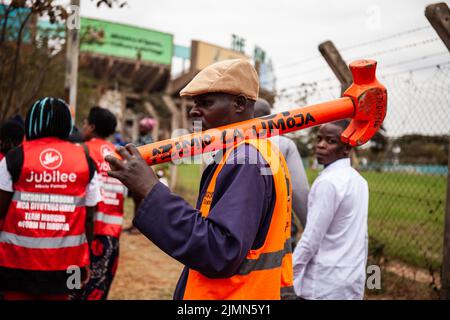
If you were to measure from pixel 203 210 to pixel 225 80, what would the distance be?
45 centimetres

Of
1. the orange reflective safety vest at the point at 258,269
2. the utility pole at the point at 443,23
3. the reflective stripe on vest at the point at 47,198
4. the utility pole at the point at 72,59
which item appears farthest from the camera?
the utility pole at the point at 72,59

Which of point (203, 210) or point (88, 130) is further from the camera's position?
point (88, 130)

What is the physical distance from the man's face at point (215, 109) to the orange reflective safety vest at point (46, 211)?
1600 mm

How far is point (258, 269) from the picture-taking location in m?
1.59

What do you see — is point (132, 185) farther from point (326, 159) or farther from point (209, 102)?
point (326, 159)

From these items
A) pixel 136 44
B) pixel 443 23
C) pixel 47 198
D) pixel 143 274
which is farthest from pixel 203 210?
pixel 136 44

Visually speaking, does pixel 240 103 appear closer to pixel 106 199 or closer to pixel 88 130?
pixel 106 199

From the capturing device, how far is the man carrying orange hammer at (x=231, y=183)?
4.76ft

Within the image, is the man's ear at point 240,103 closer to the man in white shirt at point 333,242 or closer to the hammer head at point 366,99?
the hammer head at point 366,99

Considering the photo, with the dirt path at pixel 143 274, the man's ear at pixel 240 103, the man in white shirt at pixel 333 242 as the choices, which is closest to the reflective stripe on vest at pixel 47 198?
the man in white shirt at pixel 333 242

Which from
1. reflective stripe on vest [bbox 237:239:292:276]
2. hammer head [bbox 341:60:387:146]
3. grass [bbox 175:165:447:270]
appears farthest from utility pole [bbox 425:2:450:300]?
reflective stripe on vest [bbox 237:239:292:276]

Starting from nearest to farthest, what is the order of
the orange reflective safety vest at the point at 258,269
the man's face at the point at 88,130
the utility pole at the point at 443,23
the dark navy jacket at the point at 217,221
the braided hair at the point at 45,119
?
the dark navy jacket at the point at 217,221, the orange reflective safety vest at the point at 258,269, the braided hair at the point at 45,119, the utility pole at the point at 443,23, the man's face at the point at 88,130

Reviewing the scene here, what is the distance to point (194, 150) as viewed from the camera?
162cm

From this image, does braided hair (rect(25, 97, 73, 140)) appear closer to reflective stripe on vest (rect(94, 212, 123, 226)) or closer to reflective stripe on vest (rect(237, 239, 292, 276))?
reflective stripe on vest (rect(94, 212, 123, 226))
